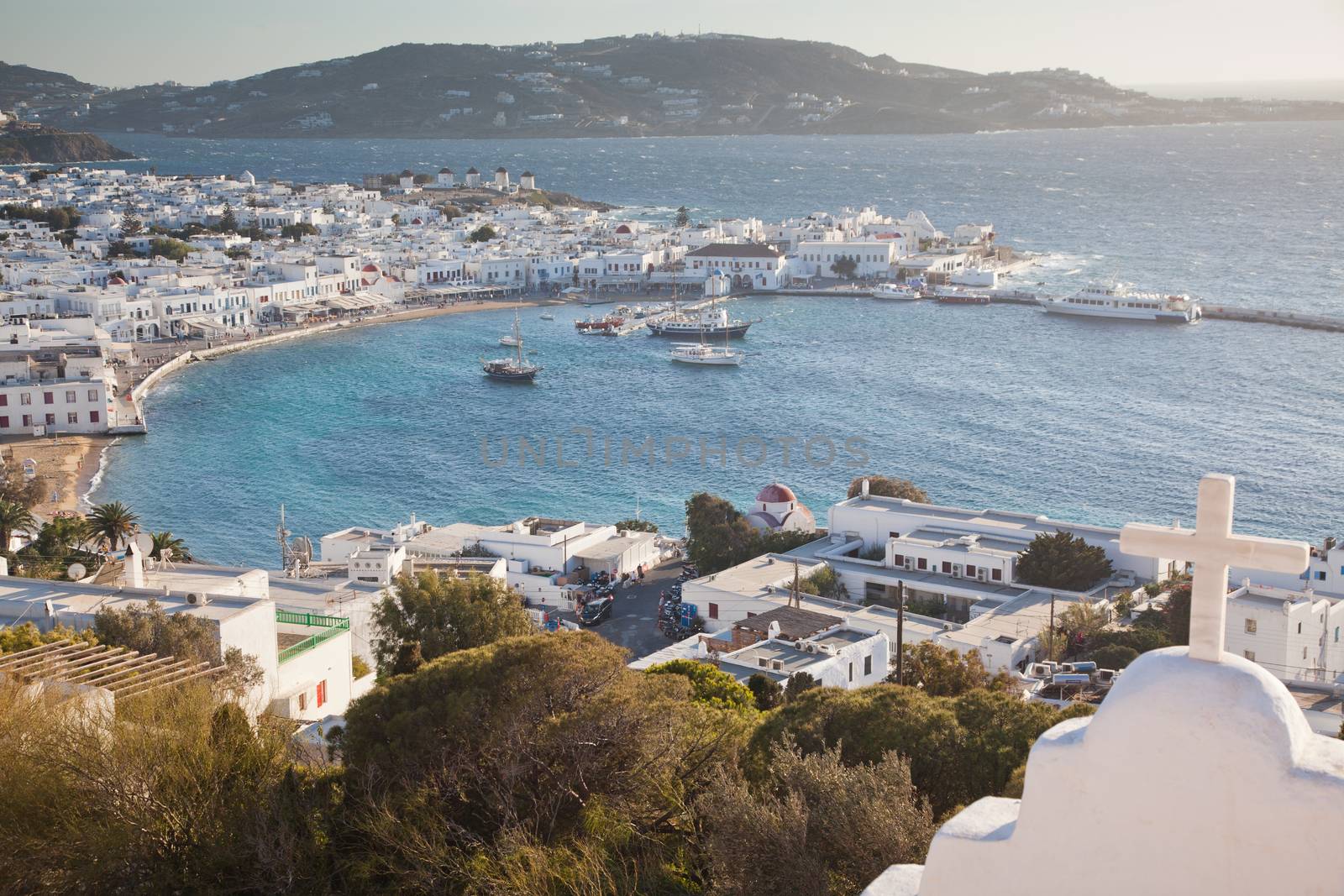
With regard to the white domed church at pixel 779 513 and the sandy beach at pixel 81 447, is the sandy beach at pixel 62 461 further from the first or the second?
the white domed church at pixel 779 513

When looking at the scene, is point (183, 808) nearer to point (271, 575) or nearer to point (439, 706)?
point (439, 706)

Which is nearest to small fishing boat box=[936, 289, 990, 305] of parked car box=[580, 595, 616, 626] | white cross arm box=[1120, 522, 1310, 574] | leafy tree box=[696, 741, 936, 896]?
parked car box=[580, 595, 616, 626]

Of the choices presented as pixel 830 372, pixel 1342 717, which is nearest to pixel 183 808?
pixel 1342 717

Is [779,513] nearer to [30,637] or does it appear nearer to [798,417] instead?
[798,417]

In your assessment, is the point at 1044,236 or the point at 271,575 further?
the point at 1044,236

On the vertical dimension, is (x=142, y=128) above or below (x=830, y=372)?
above

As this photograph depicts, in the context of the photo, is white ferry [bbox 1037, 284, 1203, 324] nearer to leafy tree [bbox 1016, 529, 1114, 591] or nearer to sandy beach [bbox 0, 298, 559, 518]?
sandy beach [bbox 0, 298, 559, 518]
